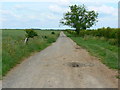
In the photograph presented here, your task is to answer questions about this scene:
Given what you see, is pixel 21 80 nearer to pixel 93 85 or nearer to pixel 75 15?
pixel 93 85

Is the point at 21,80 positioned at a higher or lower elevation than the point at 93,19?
lower

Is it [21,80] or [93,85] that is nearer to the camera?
[93,85]

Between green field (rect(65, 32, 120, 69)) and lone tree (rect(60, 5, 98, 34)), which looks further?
lone tree (rect(60, 5, 98, 34))

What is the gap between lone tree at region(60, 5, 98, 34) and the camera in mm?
74088

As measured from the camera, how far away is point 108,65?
501 inches

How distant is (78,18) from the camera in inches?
2945

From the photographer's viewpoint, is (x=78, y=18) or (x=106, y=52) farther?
(x=78, y=18)

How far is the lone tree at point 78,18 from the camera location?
74088 mm

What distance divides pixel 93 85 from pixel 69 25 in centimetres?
6751

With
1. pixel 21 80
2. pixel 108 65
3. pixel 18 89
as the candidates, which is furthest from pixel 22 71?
pixel 108 65

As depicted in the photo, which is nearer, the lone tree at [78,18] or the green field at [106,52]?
the green field at [106,52]

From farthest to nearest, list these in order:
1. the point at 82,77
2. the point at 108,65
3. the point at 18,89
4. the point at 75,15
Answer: the point at 75,15 → the point at 108,65 → the point at 82,77 → the point at 18,89

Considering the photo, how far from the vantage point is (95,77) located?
31.2ft

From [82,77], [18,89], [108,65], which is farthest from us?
[108,65]
